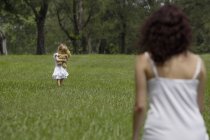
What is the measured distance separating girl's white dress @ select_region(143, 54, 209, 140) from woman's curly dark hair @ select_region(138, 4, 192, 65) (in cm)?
13

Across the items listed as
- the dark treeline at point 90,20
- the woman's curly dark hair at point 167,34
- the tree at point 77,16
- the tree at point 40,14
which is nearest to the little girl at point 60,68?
the woman's curly dark hair at point 167,34

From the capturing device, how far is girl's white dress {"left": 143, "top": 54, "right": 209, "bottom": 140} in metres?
5.00

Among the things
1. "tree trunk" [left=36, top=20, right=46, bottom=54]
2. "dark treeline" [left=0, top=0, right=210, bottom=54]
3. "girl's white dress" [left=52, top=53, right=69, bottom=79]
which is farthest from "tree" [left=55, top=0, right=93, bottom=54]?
"girl's white dress" [left=52, top=53, right=69, bottom=79]

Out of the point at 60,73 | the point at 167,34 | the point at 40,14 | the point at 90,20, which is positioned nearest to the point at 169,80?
the point at 167,34

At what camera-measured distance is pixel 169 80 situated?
5.05 meters

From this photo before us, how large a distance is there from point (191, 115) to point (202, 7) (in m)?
68.9

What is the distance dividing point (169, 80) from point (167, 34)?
39 cm

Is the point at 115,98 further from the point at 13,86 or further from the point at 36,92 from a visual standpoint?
the point at 13,86

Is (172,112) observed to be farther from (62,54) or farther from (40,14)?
(40,14)

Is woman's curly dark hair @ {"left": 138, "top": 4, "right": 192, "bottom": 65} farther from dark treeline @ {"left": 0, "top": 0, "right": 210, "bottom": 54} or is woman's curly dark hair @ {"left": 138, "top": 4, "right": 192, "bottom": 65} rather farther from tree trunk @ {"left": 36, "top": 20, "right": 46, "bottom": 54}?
tree trunk @ {"left": 36, "top": 20, "right": 46, "bottom": 54}

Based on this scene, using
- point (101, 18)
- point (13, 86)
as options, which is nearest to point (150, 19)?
point (13, 86)

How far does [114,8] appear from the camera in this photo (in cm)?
7650

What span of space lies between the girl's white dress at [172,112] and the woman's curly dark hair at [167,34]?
0.43 feet

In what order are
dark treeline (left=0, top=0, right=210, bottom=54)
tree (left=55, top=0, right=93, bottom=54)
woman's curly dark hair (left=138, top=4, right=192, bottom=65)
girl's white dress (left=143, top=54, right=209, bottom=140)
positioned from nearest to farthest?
girl's white dress (left=143, top=54, right=209, bottom=140) < woman's curly dark hair (left=138, top=4, right=192, bottom=65) < dark treeline (left=0, top=0, right=210, bottom=54) < tree (left=55, top=0, right=93, bottom=54)
